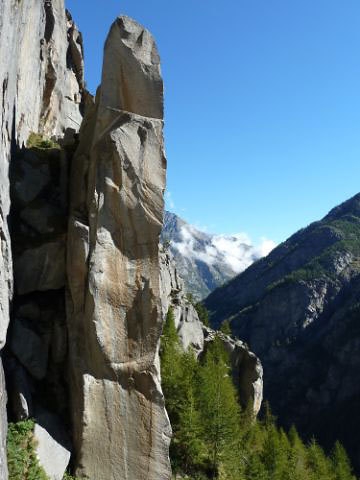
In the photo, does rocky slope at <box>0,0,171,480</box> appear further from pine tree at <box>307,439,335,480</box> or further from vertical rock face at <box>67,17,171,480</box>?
pine tree at <box>307,439,335,480</box>

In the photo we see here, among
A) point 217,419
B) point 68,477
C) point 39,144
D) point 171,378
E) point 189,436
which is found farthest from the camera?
point 171,378

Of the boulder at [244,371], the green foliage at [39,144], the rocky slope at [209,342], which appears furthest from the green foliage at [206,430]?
the green foliage at [39,144]

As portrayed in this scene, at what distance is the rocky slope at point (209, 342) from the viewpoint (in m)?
61.7

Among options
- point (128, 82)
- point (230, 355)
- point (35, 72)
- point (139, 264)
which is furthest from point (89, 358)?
point (230, 355)

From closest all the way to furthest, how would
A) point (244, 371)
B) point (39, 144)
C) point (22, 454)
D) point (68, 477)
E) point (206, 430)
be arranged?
point (22, 454) < point (68, 477) < point (39, 144) < point (206, 430) < point (244, 371)

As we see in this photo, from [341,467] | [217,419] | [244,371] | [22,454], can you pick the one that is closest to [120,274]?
[22,454]

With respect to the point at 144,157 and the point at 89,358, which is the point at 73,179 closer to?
the point at 144,157

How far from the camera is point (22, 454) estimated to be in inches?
827

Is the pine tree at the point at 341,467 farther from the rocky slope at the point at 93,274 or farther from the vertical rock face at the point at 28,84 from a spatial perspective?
the vertical rock face at the point at 28,84

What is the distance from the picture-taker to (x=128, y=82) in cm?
2747

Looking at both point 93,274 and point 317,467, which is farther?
point 317,467

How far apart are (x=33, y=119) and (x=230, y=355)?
151 ft

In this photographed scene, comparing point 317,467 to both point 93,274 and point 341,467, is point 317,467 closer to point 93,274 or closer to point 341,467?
point 341,467

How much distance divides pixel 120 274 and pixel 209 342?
44.1 meters
